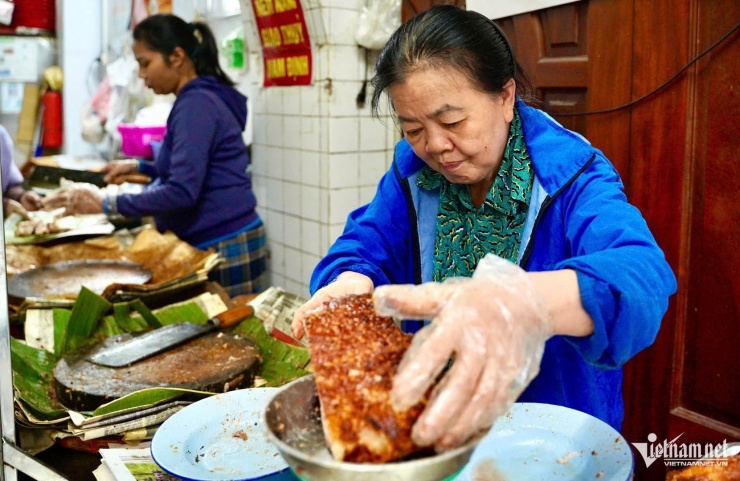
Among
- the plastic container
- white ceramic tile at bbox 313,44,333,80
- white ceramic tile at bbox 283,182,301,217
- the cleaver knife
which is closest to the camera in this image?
the cleaver knife

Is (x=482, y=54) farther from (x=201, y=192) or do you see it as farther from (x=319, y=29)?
(x=201, y=192)

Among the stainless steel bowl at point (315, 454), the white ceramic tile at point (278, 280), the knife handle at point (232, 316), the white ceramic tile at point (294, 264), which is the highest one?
the stainless steel bowl at point (315, 454)

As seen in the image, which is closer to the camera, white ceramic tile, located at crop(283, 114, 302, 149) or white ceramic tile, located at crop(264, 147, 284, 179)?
white ceramic tile, located at crop(283, 114, 302, 149)

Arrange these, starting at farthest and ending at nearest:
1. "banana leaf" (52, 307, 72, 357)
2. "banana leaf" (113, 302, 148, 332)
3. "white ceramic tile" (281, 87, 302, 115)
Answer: "white ceramic tile" (281, 87, 302, 115) → "banana leaf" (113, 302, 148, 332) → "banana leaf" (52, 307, 72, 357)

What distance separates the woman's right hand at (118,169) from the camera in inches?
170

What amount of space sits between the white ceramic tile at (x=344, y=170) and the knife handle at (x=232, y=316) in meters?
1.36

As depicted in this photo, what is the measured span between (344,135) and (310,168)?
28 cm

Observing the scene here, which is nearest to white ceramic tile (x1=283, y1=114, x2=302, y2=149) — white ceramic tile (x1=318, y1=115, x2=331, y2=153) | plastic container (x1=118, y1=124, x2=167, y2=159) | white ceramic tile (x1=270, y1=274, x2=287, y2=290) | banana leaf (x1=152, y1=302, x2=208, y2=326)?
white ceramic tile (x1=318, y1=115, x2=331, y2=153)

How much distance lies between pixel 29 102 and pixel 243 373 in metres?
5.93

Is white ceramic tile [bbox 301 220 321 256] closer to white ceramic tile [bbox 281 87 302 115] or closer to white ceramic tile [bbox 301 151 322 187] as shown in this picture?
white ceramic tile [bbox 301 151 322 187]

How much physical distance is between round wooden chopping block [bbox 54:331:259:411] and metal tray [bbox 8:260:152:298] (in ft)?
2.14

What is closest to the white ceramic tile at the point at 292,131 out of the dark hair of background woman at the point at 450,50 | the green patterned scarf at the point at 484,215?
the green patterned scarf at the point at 484,215

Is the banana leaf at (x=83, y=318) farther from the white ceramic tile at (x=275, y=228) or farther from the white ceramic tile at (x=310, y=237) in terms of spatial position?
the white ceramic tile at (x=275, y=228)

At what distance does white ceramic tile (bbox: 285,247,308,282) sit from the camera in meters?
4.03
